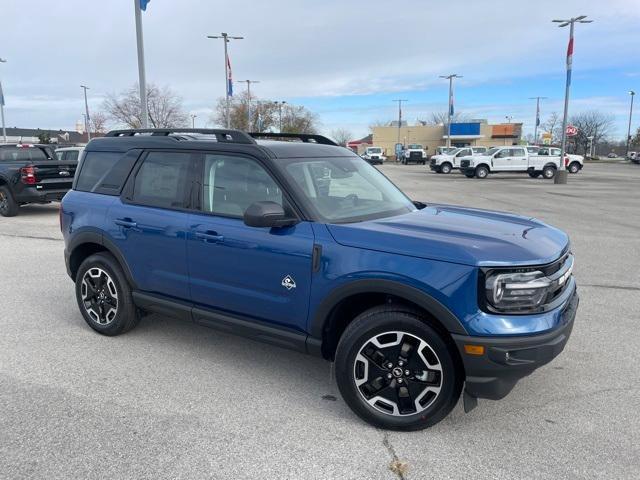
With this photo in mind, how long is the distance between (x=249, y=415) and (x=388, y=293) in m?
1.24

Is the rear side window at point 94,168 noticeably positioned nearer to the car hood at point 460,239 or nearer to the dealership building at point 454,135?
the car hood at point 460,239

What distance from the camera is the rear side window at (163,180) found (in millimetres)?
4203

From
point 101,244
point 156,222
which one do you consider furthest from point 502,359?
point 101,244

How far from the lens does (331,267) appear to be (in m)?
3.32

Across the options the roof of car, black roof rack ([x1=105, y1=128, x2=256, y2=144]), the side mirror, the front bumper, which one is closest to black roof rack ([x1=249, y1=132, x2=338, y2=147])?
the roof of car

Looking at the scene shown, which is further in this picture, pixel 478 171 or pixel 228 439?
Answer: pixel 478 171

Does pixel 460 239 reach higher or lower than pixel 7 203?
higher

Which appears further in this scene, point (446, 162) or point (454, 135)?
point (454, 135)

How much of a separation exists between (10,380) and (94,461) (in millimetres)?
1451

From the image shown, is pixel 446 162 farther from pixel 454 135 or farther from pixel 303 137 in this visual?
pixel 454 135

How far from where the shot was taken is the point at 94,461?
2.92 m

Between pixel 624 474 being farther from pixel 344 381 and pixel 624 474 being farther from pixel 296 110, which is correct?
pixel 296 110

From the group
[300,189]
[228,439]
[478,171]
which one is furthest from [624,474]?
[478,171]

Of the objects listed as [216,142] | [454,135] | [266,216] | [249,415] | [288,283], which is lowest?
[249,415]
